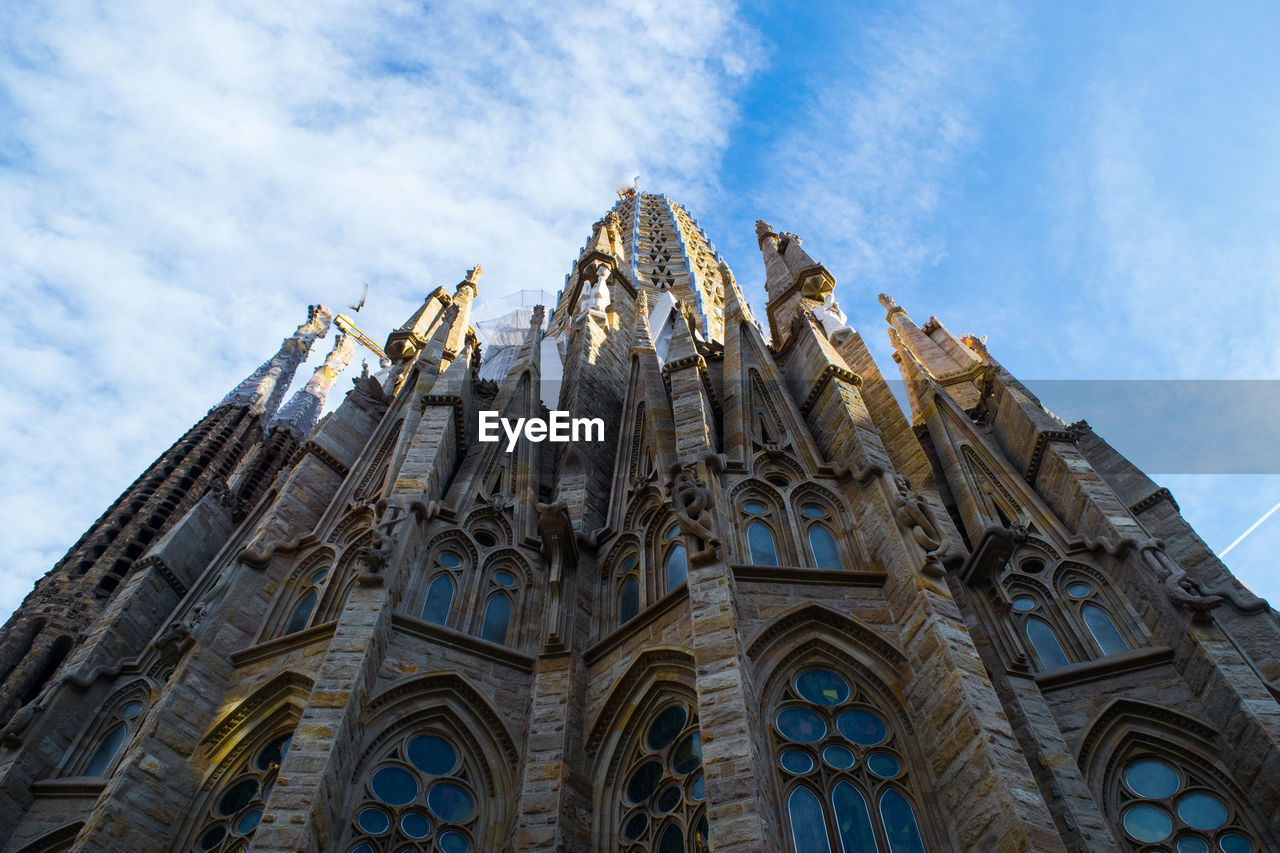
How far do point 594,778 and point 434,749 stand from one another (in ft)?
5.46

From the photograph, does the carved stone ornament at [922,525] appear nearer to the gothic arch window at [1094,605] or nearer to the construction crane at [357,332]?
the gothic arch window at [1094,605]

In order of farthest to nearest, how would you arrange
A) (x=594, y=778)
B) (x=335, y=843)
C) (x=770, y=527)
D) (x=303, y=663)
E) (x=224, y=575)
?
1. (x=224, y=575)
2. (x=770, y=527)
3. (x=303, y=663)
4. (x=594, y=778)
5. (x=335, y=843)

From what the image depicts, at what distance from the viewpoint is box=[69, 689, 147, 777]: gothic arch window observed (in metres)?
11.9

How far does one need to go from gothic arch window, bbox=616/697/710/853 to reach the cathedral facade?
33mm

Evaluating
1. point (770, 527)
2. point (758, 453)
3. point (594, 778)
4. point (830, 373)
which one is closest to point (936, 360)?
point (830, 373)

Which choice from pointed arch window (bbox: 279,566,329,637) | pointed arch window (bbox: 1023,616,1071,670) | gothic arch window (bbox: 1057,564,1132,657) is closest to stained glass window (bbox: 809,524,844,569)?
pointed arch window (bbox: 1023,616,1071,670)

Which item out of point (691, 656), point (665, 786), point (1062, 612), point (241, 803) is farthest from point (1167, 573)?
point (241, 803)

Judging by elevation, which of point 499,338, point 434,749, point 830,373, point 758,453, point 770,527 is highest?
point 499,338

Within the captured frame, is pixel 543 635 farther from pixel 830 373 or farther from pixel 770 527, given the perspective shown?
pixel 830 373

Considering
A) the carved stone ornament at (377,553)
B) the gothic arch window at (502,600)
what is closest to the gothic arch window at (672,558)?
the gothic arch window at (502,600)

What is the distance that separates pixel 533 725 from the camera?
10102 millimetres

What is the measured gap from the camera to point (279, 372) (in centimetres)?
4278

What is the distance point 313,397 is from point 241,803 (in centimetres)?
3567

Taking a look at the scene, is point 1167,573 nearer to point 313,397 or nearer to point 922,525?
point 922,525
